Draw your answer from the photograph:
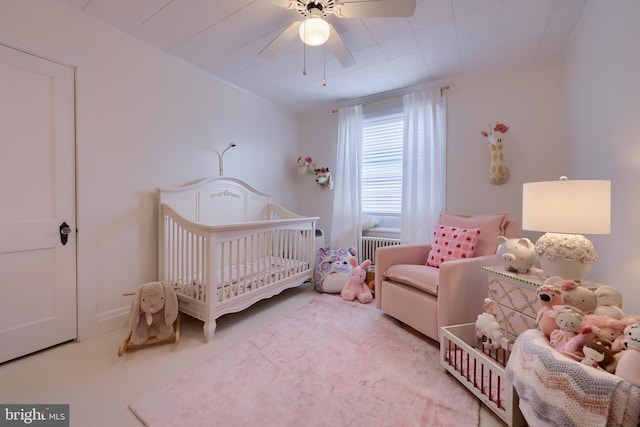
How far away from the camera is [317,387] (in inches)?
54.0

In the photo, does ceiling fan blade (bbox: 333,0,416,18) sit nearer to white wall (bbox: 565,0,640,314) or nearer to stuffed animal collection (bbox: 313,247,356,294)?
white wall (bbox: 565,0,640,314)

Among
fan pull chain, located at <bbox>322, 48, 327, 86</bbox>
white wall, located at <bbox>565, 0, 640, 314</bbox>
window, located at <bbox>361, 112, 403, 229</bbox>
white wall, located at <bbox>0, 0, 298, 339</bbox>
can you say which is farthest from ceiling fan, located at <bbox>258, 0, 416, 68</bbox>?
window, located at <bbox>361, 112, 403, 229</bbox>

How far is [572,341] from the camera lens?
938 mm

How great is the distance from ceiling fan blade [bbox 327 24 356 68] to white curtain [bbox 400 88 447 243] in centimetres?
126

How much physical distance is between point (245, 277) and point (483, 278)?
1.78 meters

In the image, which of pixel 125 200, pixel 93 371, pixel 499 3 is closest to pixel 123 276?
pixel 125 200

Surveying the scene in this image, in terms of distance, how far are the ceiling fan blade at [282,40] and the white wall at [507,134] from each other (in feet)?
6.27

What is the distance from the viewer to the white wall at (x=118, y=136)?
68.3 inches

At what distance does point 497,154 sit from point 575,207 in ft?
4.90

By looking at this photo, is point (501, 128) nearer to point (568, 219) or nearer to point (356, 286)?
point (568, 219)

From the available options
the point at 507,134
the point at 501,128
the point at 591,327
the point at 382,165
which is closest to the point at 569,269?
the point at 591,327

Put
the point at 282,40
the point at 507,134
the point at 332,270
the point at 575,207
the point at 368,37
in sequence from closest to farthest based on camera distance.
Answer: the point at 575,207
the point at 282,40
the point at 368,37
the point at 507,134
the point at 332,270

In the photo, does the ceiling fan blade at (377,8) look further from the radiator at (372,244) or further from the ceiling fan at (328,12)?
the radiator at (372,244)

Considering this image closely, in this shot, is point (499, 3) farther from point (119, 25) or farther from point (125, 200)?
point (125, 200)
